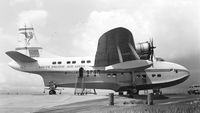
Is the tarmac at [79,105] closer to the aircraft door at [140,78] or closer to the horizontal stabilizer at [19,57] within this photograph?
the horizontal stabilizer at [19,57]

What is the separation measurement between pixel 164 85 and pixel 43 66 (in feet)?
53.7

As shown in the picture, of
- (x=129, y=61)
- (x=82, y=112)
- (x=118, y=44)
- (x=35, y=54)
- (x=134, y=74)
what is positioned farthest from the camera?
(x=35, y=54)

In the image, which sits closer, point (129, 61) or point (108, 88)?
point (129, 61)

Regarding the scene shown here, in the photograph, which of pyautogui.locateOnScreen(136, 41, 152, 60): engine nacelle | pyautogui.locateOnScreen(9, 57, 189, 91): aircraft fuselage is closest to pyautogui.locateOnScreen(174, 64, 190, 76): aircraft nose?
pyautogui.locateOnScreen(9, 57, 189, 91): aircraft fuselage

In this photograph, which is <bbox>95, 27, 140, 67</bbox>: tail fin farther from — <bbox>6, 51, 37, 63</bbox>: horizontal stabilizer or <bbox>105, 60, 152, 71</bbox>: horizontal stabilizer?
<bbox>6, 51, 37, 63</bbox>: horizontal stabilizer

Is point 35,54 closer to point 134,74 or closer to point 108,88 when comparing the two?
point 108,88

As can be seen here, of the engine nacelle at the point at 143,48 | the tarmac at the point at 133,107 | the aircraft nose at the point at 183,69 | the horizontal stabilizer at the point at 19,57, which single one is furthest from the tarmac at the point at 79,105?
the aircraft nose at the point at 183,69

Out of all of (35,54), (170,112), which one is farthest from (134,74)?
(170,112)

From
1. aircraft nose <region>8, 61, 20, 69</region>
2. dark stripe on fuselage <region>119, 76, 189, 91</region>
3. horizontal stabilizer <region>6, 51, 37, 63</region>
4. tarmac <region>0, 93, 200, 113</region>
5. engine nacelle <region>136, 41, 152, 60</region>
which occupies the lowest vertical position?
tarmac <region>0, 93, 200, 113</region>

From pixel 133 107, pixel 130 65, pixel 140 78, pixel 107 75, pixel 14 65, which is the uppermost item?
pixel 14 65

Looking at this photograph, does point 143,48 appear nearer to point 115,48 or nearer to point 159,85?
point 115,48

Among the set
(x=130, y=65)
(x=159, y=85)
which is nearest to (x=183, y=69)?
(x=159, y=85)

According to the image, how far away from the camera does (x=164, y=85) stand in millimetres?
37531

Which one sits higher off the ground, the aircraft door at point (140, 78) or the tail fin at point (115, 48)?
the tail fin at point (115, 48)
